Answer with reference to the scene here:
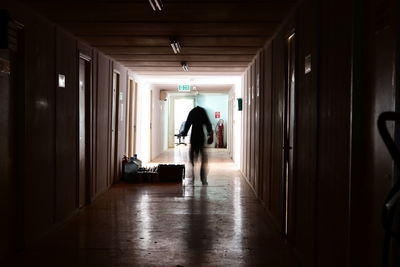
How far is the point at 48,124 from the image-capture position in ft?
16.3

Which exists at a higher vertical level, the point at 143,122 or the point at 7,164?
the point at 143,122

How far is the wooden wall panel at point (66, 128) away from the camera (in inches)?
210

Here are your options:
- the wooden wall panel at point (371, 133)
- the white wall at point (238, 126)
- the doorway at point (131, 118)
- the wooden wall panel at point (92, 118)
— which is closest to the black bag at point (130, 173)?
the doorway at point (131, 118)

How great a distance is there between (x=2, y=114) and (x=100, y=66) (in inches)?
144

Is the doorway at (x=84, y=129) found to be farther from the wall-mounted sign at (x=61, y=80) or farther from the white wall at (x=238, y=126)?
the white wall at (x=238, y=126)

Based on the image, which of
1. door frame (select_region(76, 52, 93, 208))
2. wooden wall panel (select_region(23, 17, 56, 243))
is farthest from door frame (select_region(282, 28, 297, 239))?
door frame (select_region(76, 52, 93, 208))

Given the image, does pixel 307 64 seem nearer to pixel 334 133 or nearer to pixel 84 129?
pixel 334 133

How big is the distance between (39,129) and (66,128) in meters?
0.94

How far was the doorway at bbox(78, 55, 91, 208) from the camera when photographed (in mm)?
6586

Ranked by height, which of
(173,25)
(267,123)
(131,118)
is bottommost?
(267,123)

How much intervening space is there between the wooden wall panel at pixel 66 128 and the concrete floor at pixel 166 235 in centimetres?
32

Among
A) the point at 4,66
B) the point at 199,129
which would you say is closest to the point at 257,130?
the point at 199,129

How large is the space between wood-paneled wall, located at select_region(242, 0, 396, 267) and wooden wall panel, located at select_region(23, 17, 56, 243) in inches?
106

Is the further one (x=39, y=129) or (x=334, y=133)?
(x=39, y=129)
